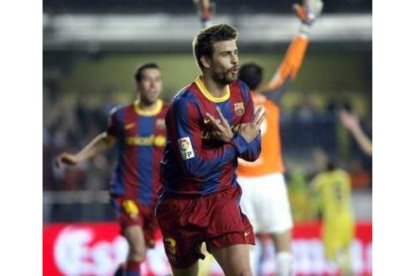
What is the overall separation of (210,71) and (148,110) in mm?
2619

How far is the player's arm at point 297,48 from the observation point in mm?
10039

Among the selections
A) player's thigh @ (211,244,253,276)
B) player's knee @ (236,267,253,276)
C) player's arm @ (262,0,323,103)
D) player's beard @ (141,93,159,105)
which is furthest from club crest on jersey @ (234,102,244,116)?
player's arm @ (262,0,323,103)

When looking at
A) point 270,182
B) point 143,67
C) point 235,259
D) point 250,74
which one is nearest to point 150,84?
point 143,67

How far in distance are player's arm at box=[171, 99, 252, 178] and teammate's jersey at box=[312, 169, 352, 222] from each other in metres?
8.30

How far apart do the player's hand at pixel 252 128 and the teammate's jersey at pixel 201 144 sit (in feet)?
0.09

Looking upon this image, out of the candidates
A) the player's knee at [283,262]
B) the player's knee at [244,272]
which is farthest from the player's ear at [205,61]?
the player's knee at [283,262]

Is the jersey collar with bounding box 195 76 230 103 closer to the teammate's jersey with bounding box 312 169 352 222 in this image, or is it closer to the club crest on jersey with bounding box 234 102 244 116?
the club crest on jersey with bounding box 234 102 244 116

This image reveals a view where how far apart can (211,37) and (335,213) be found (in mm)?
8486

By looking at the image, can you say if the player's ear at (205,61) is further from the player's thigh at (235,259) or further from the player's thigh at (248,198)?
the player's thigh at (248,198)

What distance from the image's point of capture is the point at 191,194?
7176 millimetres

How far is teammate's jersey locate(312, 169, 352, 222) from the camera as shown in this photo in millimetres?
15367

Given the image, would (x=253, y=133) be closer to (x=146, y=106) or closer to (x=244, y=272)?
(x=244, y=272)
